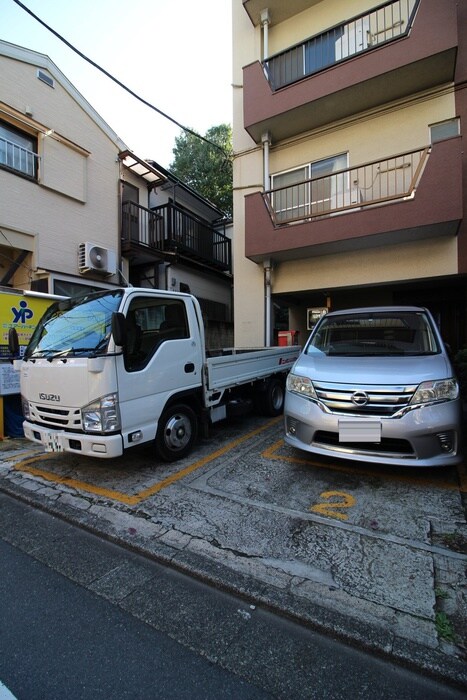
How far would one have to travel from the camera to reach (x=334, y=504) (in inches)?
125

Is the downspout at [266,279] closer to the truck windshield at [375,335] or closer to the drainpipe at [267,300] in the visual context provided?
the drainpipe at [267,300]

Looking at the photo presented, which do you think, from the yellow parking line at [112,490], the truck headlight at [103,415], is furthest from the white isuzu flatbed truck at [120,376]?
the yellow parking line at [112,490]

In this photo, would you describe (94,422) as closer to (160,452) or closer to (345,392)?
(160,452)

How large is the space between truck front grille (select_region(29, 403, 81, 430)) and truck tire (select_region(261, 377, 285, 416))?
3.54m

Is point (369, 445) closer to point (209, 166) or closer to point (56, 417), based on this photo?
point (56, 417)

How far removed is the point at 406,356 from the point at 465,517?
164cm

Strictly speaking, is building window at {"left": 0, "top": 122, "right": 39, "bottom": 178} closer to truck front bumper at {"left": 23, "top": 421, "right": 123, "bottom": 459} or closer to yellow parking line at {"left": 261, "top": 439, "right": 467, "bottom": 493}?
truck front bumper at {"left": 23, "top": 421, "right": 123, "bottom": 459}

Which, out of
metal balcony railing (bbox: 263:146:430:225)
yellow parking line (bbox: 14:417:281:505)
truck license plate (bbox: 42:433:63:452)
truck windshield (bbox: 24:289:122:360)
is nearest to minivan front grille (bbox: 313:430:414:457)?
yellow parking line (bbox: 14:417:281:505)

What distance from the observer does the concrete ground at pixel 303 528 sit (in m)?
1.91

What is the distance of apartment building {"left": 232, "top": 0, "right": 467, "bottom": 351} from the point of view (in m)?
6.68

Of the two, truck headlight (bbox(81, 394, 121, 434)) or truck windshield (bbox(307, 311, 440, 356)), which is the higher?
truck windshield (bbox(307, 311, 440, 356))

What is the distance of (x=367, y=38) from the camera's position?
25.6 feet

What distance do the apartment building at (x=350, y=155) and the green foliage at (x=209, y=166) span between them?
9.35 meters

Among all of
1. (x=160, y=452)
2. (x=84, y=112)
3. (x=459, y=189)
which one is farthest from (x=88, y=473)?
(x=84, y=112)
